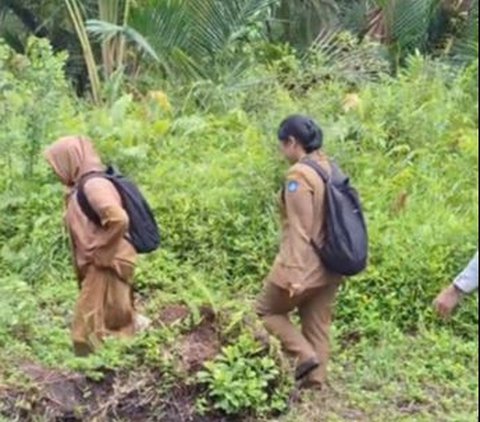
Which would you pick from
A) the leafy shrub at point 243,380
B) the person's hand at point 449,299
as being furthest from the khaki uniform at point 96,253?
the person's hand at point 449,299

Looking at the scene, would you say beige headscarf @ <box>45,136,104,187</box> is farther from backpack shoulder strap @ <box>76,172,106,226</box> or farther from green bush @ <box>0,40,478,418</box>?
green bush @ <box>0,40,478,418</box>

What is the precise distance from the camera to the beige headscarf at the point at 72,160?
6.30m

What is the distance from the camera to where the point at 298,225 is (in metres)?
6.22

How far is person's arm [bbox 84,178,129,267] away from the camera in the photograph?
6.12m

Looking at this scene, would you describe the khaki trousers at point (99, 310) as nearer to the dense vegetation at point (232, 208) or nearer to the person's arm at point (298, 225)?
the dense vegetation at point (232, 208)

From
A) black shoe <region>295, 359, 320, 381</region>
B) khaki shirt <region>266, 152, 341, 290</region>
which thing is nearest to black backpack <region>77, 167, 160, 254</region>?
khaki shirt <region>266, 152, 341, 290</region>

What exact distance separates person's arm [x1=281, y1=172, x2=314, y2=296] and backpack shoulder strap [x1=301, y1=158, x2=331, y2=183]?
3.7 inches

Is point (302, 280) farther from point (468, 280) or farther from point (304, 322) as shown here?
point (468, 280)

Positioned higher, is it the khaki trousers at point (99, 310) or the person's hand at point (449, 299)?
the person's hand at point (449, 299)

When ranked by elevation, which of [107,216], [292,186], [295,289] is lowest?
[295,289]

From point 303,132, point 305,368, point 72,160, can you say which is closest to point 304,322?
point 305,368

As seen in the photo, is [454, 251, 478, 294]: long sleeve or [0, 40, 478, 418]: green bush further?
[0, 40, 478, 418]: green bush

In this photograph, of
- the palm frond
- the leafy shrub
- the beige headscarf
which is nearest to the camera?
the leafy shrub

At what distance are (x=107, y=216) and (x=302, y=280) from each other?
1.13 m
